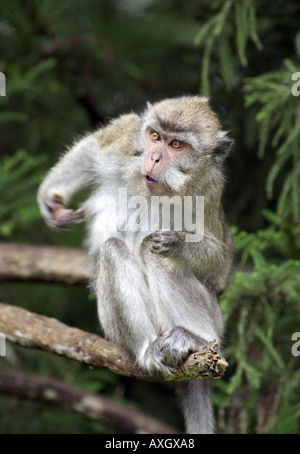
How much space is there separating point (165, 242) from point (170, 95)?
15.8 feet

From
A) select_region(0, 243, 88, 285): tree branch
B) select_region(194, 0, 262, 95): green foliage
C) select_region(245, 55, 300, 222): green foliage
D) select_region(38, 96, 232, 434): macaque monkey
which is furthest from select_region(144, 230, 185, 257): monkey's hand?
select_region(0, 243, 88, 285): tree branch

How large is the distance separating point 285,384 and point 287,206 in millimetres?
2038

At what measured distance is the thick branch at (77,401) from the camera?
7746 millimetres

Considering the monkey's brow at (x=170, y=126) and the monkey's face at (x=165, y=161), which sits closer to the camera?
the monkey's face at (x=165, y=161)

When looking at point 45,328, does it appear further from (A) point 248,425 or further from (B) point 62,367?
(B) point 62,367

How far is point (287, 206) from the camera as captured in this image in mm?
7312

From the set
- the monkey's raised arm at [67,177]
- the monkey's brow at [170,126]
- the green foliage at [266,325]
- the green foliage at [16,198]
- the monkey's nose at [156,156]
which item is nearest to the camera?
the monkey's nose at [156,156]

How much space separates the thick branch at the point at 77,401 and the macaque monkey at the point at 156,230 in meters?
2.18

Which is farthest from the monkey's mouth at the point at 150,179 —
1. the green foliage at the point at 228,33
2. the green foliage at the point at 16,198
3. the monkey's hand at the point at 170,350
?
the green foliage at the point at 16,198

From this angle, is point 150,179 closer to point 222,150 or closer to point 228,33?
point 222,150

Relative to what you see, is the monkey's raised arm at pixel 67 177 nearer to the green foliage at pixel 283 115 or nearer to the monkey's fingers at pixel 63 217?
the monkey's fingers at pixel 63 217

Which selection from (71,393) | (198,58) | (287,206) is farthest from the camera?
(198,58)

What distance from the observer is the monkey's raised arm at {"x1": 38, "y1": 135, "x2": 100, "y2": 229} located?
5.85 m
